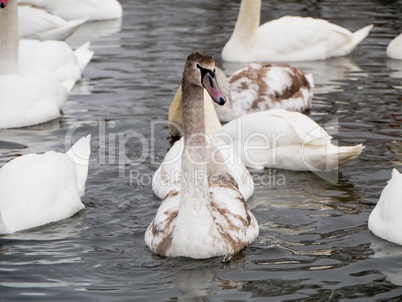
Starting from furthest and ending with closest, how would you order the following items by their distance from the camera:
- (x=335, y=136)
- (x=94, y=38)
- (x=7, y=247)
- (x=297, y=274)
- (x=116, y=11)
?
1. (x=116, y=11)
2. (x=94, y=38)
3. (x=335, y=136)
4. (x=7, y=247)
5. (x=297, y=274)

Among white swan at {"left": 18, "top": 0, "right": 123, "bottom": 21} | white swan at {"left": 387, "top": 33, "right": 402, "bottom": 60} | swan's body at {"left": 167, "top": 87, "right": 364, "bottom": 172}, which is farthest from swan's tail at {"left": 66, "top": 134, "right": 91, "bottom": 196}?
white swan at {"left": 18, "top": 0, "right": 123, "bottom": 21}

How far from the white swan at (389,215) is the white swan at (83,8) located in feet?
40.5

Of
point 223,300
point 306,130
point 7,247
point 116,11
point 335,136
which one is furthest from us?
point 116,11

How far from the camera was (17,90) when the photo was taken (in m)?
12.4

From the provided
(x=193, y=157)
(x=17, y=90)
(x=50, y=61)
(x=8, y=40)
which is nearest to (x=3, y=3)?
(x=8, y=40)

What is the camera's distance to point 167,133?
11.9 m

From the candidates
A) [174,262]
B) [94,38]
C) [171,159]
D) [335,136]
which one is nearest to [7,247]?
[174,262]

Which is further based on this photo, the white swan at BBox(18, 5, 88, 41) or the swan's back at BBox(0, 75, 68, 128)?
the white swan at BBox(18, 5, 88, 41)

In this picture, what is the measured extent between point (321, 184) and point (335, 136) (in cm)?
167

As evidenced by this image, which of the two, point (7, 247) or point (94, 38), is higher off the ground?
point (94, 38)

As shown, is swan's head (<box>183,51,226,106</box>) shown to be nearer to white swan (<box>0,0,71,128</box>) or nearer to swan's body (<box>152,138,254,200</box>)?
swan's body (<box>152,138,254,200</box>)

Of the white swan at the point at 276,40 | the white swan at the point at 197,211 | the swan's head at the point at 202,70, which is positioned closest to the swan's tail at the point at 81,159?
the white swan at the point at 197,211

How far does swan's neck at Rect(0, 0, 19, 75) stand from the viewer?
1293 cm

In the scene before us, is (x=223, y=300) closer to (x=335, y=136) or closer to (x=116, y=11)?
(x=335, y=136)
